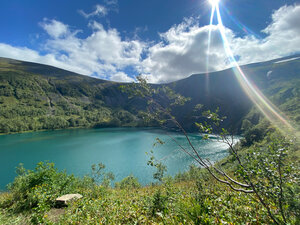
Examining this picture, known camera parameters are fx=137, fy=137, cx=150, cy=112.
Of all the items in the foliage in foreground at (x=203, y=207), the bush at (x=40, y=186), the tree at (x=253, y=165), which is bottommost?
the bush at (x=40, y=186)

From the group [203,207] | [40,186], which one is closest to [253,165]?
[203,207]

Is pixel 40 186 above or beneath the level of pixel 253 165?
beneath

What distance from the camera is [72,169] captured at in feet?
131

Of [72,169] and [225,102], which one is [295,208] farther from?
[225,102]

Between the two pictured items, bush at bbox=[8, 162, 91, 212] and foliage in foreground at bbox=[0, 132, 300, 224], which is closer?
foliage in foreground at bbox=[0, 132, 300, 224]

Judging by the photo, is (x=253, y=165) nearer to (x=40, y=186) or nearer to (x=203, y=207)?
(x=203, y=207)

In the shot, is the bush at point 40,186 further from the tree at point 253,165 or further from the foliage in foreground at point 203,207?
the tree at point 253,165

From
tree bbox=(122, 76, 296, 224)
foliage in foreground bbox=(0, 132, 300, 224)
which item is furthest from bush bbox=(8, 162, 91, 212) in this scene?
tree bbox=(122, 76, 296, 224)

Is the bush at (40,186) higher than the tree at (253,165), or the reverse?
the tree at (253,165)

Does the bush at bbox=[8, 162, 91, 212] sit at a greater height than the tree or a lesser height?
lesser

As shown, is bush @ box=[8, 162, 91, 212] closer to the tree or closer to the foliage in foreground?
the foliage in foreground

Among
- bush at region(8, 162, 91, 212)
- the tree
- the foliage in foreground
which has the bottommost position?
bush at region(8, 162, 91, 212)

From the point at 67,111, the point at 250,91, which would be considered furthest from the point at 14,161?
the point at 250,91

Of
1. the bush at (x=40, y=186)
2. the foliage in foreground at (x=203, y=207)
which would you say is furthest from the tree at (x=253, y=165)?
the bush at (x=40, y=186)
